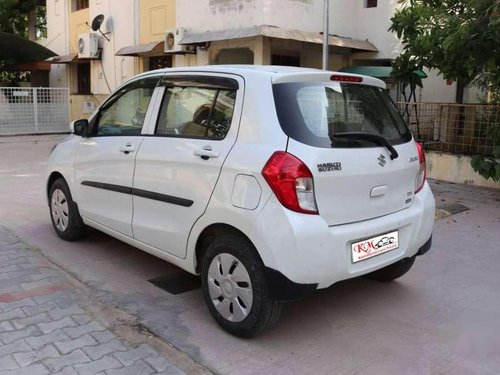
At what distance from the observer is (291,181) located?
3.17 meters

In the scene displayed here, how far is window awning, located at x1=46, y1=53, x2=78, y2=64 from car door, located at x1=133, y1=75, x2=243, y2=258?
16321mm

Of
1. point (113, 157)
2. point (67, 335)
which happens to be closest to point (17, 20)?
point (113, 157)

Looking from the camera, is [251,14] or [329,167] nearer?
[329,167]

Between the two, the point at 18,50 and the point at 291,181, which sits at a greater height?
the point at 18,50

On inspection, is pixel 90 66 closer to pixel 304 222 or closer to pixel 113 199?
pixel 113 199

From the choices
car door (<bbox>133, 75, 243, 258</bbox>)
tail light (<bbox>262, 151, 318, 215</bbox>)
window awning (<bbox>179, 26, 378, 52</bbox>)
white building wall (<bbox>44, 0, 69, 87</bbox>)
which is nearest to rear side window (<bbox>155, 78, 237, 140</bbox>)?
car door (<bbox>133, 75, 243, 258</bbox>)

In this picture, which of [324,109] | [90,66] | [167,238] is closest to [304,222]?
[324,109]

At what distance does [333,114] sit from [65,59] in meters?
17.8

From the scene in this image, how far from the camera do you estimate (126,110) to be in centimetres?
474

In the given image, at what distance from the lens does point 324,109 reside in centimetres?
350

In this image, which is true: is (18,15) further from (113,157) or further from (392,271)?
(392,271)

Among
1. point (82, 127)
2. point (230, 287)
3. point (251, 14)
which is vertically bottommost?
→ point (230, 287)

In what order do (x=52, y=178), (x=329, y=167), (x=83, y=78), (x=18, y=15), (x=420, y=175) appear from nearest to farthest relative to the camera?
(x=329, y=167) < (x=420, y=175) < (x=52, y=178) < (x=83, y=78) < (x=18, y=15)

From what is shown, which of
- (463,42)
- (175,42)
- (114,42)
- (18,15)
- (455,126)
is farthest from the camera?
(18,15)
